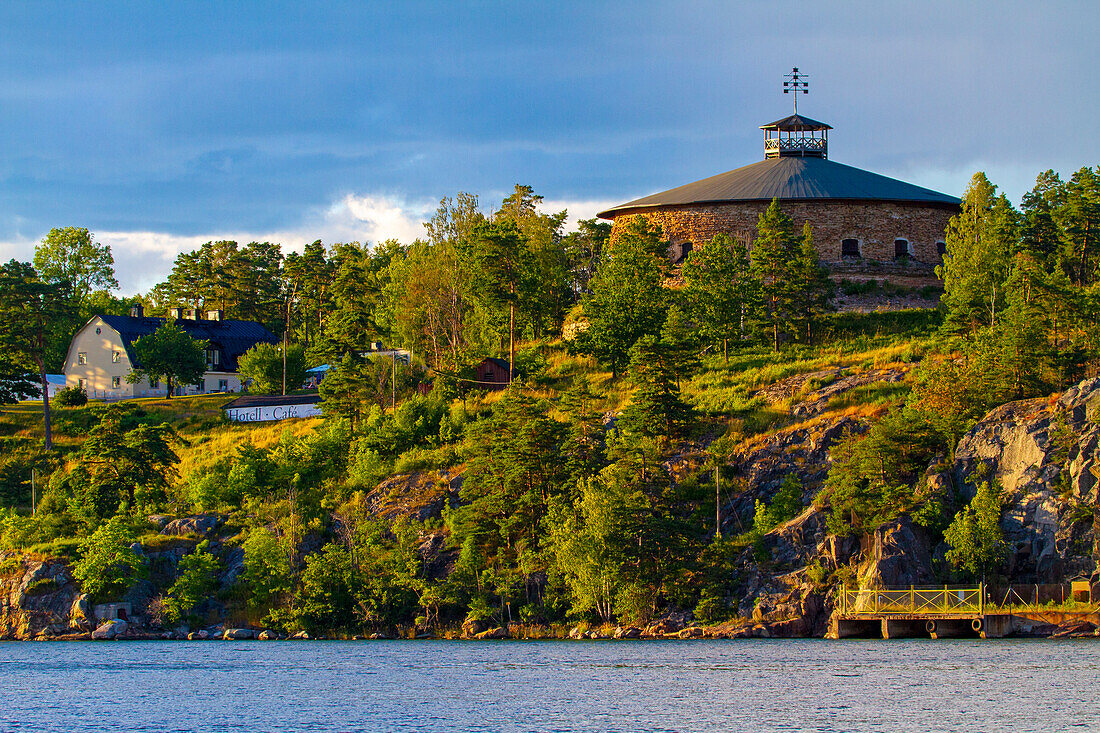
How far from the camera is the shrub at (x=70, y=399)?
94.9 meters

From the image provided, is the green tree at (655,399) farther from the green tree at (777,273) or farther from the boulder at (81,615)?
the boulder at (81,615)

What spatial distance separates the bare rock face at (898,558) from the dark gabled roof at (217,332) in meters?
66.2

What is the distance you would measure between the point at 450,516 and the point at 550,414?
427 inches

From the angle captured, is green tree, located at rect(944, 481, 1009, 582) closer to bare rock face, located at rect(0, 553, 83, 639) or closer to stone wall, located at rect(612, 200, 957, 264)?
stone wall, located at rect(612, 200, 957, 264)

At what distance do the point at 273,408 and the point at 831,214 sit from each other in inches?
1574

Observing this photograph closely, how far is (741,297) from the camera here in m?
76.8

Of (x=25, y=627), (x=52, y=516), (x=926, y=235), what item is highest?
(x=926, y=235)

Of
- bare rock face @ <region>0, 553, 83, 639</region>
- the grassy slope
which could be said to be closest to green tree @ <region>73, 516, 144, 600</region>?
bare rock face @ <region>0, 553, 83, 639</region>

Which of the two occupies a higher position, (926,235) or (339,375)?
(926,235)

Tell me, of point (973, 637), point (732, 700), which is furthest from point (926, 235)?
point (732, 700)

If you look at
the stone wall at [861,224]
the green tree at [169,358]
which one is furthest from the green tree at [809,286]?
the green tree at [169,358]

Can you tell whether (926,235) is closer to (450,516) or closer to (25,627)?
(450,516)

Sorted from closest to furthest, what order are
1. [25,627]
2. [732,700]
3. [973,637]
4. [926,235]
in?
[732,700], [973,637], [25,627], [926,235]

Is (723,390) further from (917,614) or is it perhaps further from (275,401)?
(275,401)
